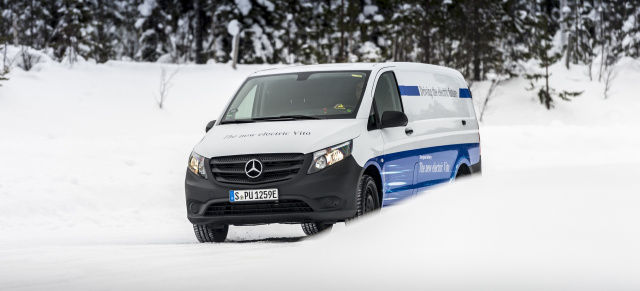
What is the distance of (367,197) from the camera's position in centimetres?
902

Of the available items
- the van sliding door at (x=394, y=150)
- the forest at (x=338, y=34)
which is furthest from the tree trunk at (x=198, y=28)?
the van sliding door at (x=394, y=150)

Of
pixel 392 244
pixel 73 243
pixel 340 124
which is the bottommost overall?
pixel 73 243

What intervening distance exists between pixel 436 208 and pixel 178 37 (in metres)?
46.4

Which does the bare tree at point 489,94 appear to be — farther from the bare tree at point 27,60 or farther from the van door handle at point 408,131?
the van door handle at point 408,131

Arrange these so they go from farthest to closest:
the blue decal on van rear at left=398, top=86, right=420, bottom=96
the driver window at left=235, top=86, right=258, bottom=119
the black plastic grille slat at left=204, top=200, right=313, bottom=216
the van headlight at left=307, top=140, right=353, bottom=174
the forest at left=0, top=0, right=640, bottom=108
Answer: the forest at left=0, top=0, right=640, bottom=108
the blue decal on van rear at left=398, top=86, right=420, bottom=96
the driver window at left=235, top=86, right=258, bottom=119
the black plastic grille slat at left=204, top=200, right=313, bottom=216
the van headlight at left=307, top=140, right=353, bottom=174

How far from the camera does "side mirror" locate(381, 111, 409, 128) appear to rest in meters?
9.19

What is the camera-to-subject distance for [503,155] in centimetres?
2117

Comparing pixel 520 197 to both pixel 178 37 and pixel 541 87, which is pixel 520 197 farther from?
pixel 178 37

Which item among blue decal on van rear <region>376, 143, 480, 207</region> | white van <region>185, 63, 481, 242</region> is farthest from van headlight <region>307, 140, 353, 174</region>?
blue decal on van rear <region>376, 143, 480, 207</region>

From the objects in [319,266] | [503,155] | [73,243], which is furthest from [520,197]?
[503,155]

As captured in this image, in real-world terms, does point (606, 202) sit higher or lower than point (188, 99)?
higher

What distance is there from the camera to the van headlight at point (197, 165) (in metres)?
8.93

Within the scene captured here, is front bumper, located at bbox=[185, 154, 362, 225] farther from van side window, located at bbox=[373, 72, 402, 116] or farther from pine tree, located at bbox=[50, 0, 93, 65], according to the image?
pine tree, located at bbox=[50, 0, 93, 65]

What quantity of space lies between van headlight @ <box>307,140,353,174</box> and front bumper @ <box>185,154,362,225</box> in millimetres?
39
